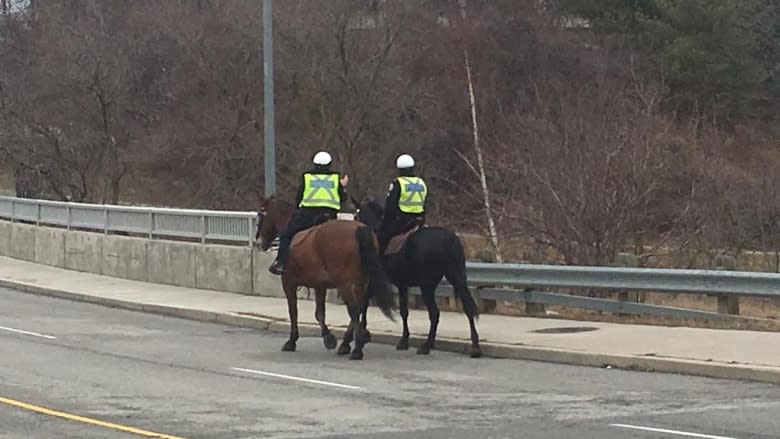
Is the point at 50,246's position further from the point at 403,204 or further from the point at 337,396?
the point at 337,396

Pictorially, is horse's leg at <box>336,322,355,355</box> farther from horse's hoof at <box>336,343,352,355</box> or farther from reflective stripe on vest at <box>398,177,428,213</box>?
reflective stripe on vest at <box>398,177,428,213</box>

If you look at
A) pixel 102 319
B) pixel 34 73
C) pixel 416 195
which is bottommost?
pixel 102 319

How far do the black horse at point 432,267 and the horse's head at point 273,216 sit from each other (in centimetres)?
166

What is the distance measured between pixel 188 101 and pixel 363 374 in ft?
109

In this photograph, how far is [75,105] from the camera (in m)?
42.2

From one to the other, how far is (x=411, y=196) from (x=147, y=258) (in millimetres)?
12725

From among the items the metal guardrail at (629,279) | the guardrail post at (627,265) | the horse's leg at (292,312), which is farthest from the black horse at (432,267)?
the guardrail post at (627,265)

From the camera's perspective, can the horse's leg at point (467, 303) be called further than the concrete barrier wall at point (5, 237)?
No

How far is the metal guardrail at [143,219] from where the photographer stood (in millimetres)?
26328

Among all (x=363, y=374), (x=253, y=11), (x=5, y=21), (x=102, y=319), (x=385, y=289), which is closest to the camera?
(x=363, y=374)

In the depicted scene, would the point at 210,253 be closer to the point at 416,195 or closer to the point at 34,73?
the point at 416,195

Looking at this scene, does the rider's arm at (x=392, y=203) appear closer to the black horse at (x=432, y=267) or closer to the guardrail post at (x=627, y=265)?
the black horse at (x=432, y=267)

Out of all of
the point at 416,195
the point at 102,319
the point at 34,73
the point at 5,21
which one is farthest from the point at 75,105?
the point at 416,195

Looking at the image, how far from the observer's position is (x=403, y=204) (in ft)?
57.4
